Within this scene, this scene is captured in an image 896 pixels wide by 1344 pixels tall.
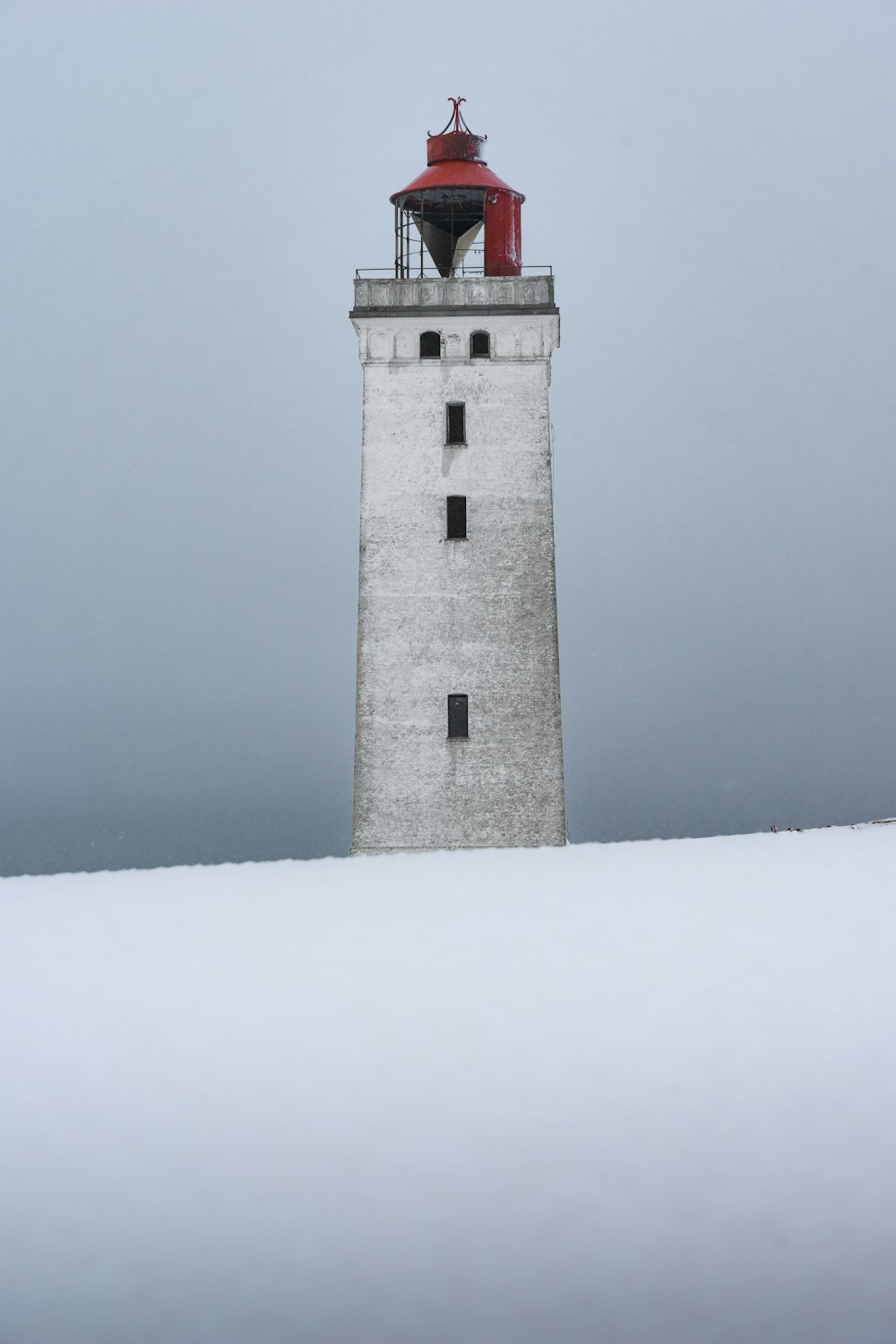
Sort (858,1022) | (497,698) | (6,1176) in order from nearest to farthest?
(6,1176) → (858,1022) → (497,698)

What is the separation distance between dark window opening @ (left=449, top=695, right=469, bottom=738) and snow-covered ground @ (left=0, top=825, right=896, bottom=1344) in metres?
9.64

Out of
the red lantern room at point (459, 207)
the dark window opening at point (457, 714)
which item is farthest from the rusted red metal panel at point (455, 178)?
the dark window opening at point (457, 714)

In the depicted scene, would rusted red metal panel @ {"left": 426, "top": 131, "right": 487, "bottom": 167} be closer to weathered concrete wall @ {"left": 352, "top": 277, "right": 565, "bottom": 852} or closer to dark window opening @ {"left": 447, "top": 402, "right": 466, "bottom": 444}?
weathered concrete wall @ {"left": 352, "top": 277, "right": 565, "bottom": 852}

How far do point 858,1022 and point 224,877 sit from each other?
1187 centimetres

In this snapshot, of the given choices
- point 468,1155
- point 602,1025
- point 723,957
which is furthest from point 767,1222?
point 723,957

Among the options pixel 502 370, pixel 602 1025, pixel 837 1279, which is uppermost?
pixel 502 370

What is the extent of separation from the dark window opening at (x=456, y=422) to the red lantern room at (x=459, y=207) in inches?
107

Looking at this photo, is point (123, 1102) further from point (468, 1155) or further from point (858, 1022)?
point (858, 1022)

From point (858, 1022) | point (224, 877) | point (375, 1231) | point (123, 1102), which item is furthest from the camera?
point (224, 877)

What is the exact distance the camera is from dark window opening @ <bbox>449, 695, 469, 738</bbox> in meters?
20.8

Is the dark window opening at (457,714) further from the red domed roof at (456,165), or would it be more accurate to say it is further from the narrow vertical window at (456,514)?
the red domed roof at (456,165)

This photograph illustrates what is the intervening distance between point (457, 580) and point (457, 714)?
2.28 meters

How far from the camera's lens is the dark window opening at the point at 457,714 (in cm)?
2081

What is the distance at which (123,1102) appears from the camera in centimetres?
650
